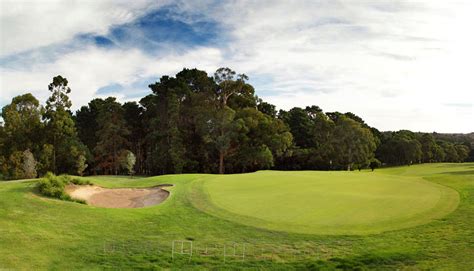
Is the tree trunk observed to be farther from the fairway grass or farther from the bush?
the bush

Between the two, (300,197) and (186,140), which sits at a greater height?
(186,140)

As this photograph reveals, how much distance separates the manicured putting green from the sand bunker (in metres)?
3.79

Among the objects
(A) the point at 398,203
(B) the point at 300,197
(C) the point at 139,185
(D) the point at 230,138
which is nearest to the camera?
(A) the point at 398,203

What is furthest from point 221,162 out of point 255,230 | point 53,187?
point 255,230

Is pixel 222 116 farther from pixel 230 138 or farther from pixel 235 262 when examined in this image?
pixel 235 262

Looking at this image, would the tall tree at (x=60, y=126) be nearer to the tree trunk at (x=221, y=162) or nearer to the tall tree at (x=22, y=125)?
the tall tree at (x=22, y=125)

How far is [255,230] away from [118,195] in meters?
13.7

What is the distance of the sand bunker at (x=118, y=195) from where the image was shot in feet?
79.9

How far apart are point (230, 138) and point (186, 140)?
9.72 meters

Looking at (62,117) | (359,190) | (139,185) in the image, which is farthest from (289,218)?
(62,117)

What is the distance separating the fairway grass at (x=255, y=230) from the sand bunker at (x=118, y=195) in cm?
173

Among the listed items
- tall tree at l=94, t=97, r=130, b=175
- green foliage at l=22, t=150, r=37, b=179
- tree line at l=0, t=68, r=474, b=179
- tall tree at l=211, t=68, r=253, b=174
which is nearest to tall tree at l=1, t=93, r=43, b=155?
tree line at l=0, t=68, r=474, b=179

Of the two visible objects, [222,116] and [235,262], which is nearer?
[235,262]

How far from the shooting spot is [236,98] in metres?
65.6
